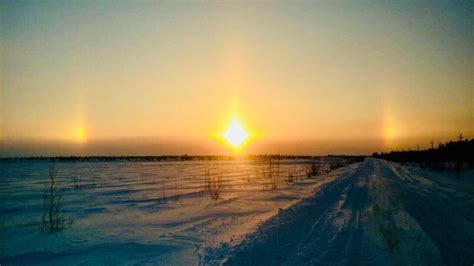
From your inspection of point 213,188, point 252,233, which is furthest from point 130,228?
point 213,188

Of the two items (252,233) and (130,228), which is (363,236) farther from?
(130,228)

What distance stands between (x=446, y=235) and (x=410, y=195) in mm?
6173

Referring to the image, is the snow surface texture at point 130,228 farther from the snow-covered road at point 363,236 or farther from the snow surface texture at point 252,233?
the snow-covered road at point 363,236

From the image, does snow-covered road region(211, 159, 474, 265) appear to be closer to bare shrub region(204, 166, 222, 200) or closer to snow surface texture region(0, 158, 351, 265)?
snow surface texture region(0, 158, 351, 265)

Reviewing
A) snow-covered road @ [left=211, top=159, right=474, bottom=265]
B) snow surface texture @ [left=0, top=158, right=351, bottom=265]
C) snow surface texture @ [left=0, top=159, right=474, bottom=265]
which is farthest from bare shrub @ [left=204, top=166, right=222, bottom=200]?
snow-covered road @ [left=211, top=159, right=474, bottom=265]

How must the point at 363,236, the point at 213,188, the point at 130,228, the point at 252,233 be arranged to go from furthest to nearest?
the point at 213,188
the point at 130,228
the point at 252,233
the point at 363,236

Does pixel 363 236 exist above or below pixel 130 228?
above

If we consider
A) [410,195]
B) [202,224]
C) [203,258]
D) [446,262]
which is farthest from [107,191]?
[446,262]

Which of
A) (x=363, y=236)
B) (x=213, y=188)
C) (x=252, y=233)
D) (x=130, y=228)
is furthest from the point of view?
(x=213, y=188)

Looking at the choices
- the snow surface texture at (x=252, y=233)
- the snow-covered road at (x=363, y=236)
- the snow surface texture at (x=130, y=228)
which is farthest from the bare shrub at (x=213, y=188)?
the snow-covered road at (x=363, y=236)

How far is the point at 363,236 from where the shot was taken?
6246mm

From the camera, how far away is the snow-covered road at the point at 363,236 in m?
5.06

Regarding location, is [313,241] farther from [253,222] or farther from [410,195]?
[410,195]

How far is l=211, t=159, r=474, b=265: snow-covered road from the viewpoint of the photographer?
5062mm
